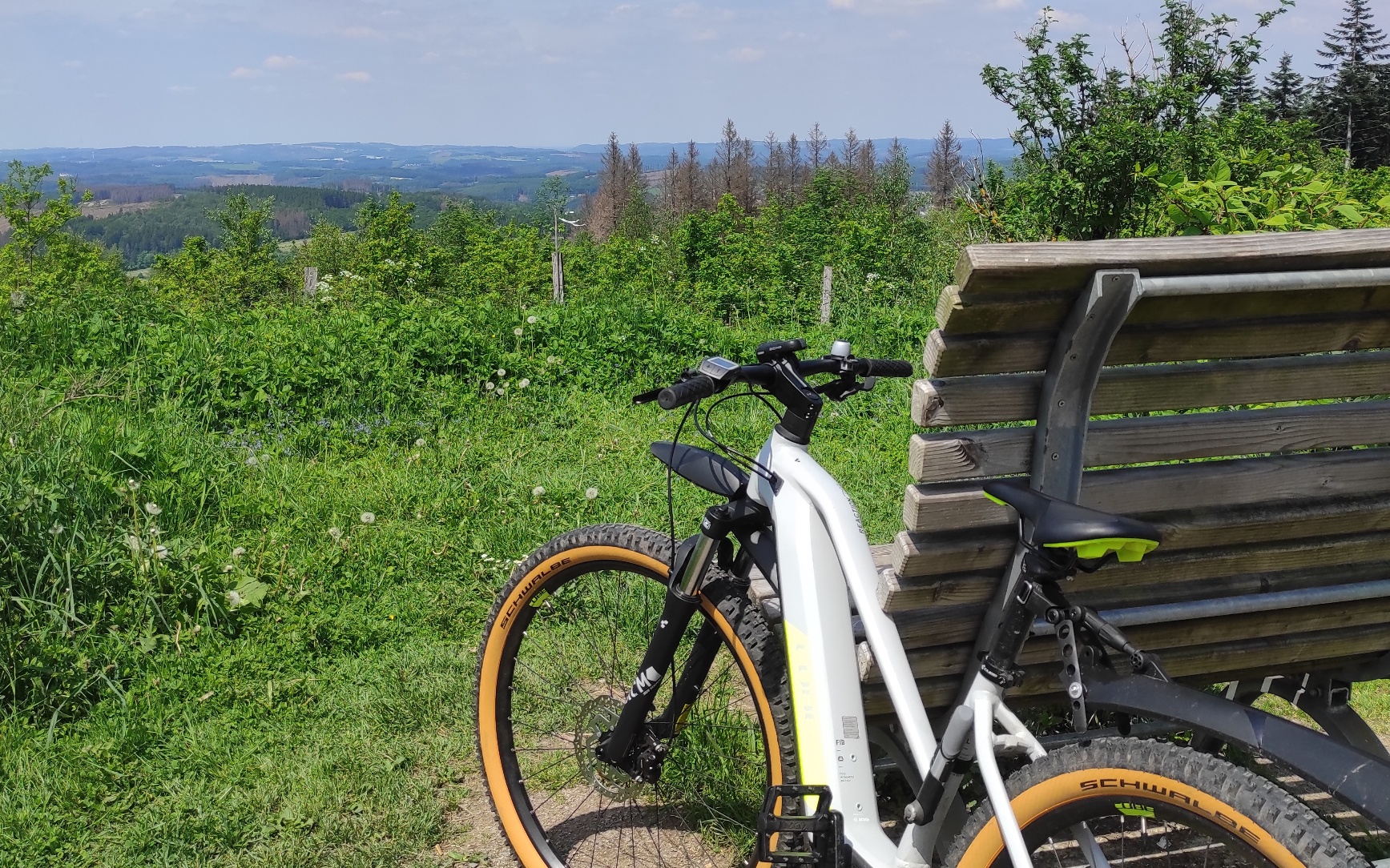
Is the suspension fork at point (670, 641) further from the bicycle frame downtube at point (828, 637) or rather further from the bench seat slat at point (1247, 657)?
the bench seat slat at point (1247, 657)

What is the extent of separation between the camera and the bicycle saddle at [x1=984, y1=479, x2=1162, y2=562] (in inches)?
58.9

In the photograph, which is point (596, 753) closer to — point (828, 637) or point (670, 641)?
point (670, 641)

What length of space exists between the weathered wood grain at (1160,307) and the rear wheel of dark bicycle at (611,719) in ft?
2.72

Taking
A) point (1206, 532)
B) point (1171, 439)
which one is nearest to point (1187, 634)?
point (1206, 532)

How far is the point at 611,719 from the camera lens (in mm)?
2568

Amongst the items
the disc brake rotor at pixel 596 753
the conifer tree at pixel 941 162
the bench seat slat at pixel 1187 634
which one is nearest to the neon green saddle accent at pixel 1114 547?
the bench seat slat at pixel 1187 634

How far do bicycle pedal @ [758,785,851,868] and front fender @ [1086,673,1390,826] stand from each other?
64 cm

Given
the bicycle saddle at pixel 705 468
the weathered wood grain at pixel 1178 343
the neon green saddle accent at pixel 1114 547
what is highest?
the weathered wood grain at pixel 1178 343

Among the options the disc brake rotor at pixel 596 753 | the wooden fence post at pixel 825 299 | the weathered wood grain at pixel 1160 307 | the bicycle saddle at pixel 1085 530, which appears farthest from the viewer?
the wooden fence post at pixel 825 299

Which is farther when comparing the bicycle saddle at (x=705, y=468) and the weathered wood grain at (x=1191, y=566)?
the bicycle saddle at (x=705, y=468)

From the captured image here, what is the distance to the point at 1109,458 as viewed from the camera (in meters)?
1.89

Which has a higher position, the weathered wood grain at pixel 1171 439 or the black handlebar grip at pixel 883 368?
the black handlebar grip at pixel 883 368

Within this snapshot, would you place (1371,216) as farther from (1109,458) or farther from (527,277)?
(527,277)

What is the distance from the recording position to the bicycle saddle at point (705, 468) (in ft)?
7.39
